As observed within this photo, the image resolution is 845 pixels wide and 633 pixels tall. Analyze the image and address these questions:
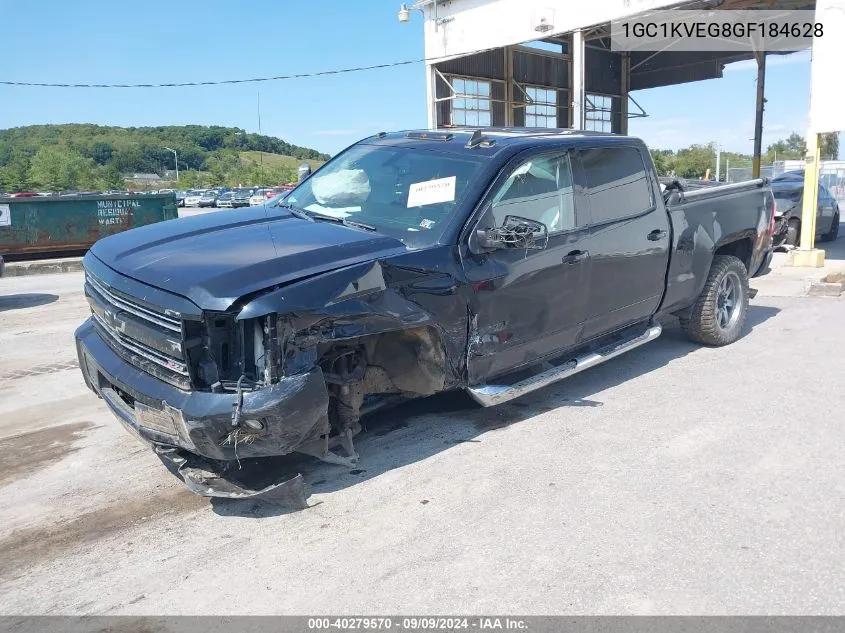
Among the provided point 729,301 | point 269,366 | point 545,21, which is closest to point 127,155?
point 545,21

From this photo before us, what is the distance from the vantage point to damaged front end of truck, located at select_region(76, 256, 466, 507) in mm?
3229

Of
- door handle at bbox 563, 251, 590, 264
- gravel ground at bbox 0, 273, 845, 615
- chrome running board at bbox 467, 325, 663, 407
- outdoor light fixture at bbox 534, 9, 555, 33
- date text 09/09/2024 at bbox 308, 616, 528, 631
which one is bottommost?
date text 09/09/2024 at bbox 308, 616, 528, 631

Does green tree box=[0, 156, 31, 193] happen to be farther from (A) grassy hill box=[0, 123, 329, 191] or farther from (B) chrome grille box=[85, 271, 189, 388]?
(B) chrome grille box=[85, 271, 189, 388]

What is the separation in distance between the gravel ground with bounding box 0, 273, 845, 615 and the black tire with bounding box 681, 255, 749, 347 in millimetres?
1017

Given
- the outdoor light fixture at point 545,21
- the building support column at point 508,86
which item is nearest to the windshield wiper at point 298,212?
the outdoor light fixture at point 545,21

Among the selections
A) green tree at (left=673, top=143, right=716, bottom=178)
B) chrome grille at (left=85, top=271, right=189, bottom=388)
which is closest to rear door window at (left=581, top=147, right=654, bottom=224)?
chrome grille at (left=85, top=271, right=189, bottom=388)

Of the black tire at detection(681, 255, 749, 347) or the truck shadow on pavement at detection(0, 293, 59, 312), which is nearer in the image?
the black tire at detection(681, 255, 749, 347)

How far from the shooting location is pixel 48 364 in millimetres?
6520

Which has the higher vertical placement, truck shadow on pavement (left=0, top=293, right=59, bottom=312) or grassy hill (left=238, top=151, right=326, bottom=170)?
grassy hill (left=238, top=151, right=326, bottom=170)

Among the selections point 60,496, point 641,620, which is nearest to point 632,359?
point 641,620

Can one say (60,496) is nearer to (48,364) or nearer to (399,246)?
(399,246)

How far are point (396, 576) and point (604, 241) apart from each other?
290 centimetres

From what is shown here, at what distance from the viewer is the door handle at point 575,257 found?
4.62 m

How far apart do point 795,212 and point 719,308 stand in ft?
31.5
